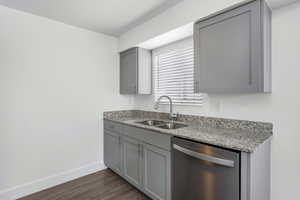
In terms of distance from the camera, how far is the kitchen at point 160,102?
135cm

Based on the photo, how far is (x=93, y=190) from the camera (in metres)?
2.17

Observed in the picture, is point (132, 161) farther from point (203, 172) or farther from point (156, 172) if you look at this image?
point (203, 172)

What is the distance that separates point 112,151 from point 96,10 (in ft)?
6.87

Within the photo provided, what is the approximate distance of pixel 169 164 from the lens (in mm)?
1642

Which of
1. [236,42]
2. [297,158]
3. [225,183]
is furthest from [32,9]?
[297,158]

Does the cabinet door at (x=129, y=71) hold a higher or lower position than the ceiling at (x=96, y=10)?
lower

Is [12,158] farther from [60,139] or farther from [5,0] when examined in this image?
[5,0]

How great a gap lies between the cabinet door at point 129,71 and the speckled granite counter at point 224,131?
25.6 inches

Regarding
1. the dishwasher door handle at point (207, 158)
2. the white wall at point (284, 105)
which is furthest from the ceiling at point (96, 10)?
the dishwasher door handle at point (207, 158)

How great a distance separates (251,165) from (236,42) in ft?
3.45

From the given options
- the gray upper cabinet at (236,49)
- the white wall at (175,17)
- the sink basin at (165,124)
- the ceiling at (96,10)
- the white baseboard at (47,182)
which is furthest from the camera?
the sink basin at (165,124)

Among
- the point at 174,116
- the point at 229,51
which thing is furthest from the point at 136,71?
the point at 229,51

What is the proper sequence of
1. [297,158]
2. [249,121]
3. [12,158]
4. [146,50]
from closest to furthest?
1. [297,158]
2. [249,121]
3. [12,158]
4. [146,50]

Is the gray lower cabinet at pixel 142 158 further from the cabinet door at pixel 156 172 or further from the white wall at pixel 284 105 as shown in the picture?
the white wall at pixel 284 105
